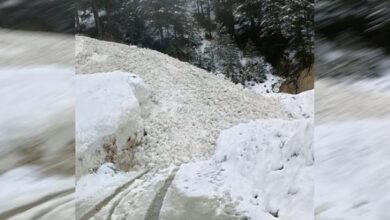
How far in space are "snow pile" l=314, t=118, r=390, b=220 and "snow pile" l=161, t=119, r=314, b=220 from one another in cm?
5

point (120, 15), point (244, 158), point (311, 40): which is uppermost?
point (120, 15)

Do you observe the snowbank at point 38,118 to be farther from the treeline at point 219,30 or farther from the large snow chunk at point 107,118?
the treeline at point 219,30

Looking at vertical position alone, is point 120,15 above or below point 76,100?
above

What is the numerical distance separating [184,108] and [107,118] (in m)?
0.33

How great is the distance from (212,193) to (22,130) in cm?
91

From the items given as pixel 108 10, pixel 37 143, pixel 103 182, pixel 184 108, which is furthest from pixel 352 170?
pixel 37 143

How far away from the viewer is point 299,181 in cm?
229

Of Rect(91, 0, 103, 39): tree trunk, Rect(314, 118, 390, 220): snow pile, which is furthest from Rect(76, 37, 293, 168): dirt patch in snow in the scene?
Rect(314, 118, 390, 220): snow pile

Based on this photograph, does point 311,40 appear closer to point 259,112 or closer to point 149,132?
point 259,112

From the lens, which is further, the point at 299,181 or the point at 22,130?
the point at 22,130

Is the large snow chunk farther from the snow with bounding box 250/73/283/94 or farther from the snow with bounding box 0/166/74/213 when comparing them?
the snow with bounding box 250/73/283/94

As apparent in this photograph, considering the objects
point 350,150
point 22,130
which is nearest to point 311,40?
point 350,150

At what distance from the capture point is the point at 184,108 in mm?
2449

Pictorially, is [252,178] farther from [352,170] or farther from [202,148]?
[352,170]
